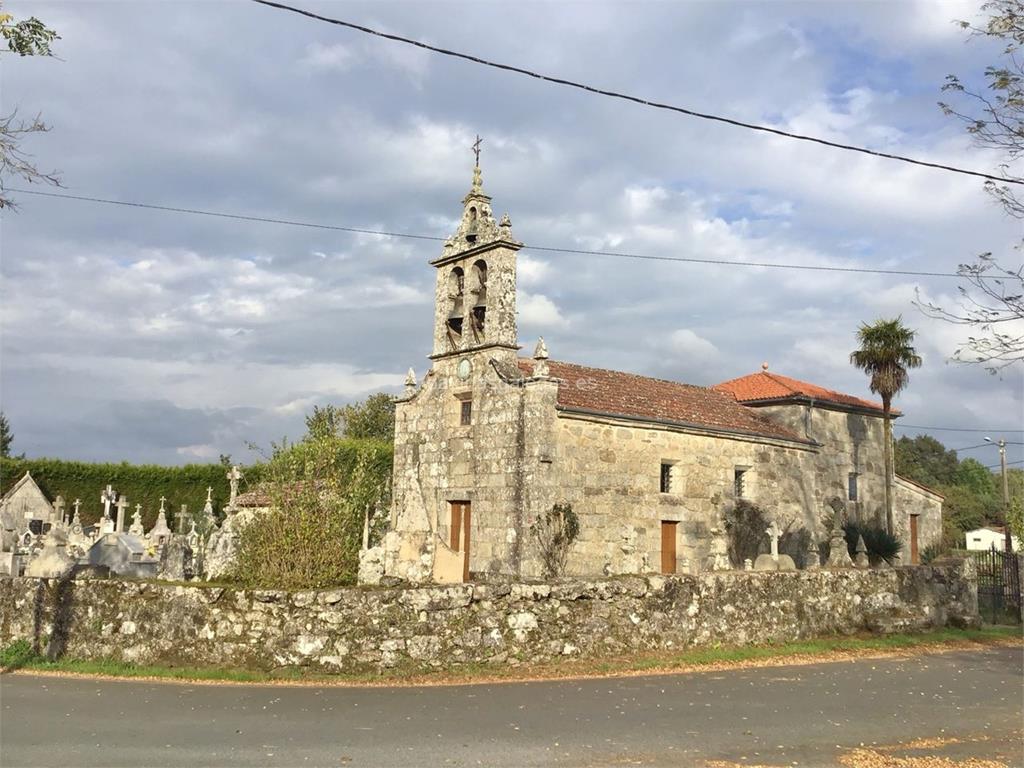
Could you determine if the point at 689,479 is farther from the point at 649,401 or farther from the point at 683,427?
the point at 649,401

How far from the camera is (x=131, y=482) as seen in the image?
4319 cm

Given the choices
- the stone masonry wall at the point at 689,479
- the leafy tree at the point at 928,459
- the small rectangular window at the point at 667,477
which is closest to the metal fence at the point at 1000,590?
the stone masonry wall at the point at 689,479

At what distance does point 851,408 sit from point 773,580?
18.6 meters

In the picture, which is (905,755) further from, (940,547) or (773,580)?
(940,547)

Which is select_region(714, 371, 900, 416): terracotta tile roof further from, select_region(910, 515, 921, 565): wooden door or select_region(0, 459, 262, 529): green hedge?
select_region(0, 459, 262, 529): green hedge

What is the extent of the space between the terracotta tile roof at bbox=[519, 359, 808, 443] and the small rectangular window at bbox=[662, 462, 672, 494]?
4.71ft

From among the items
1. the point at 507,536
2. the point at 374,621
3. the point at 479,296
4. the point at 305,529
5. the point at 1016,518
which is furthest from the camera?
the point at 479,296

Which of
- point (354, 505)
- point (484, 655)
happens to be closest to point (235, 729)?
point (484, 655)

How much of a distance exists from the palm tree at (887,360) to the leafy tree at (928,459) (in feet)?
180

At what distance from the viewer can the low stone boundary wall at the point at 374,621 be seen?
12453 mm

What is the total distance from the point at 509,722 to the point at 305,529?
17.4ft

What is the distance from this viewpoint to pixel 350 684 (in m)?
11.9

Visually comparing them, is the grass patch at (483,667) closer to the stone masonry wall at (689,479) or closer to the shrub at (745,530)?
the stone masonry wall at (689,479)

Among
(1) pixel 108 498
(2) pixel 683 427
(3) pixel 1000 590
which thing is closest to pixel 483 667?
(2) pixel 683 427
